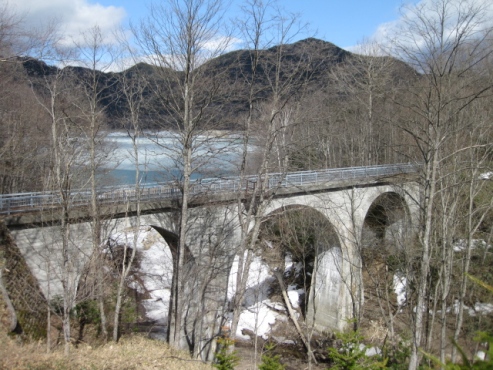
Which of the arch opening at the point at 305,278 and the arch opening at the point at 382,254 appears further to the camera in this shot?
the arch opening at the point at 382,254

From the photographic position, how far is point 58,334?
9125 mm

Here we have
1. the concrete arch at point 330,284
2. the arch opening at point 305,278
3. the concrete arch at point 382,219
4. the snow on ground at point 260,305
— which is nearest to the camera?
the snow on ground at point 260,305

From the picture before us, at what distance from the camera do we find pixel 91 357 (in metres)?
7.83

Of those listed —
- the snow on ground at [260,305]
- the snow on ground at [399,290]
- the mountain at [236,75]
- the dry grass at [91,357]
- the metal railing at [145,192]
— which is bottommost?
the snow on ground at [260,305]

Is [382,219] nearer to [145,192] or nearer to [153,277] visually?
[153,277]

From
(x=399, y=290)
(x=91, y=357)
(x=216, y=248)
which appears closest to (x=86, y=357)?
(x=91, y=357)

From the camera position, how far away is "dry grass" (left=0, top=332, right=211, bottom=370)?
6594 mm

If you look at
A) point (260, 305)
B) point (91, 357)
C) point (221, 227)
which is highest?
point (221, 227)

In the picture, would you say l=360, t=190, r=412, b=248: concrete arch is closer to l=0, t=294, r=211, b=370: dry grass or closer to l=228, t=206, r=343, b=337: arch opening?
l=228, t=206, r=343, b=337: arch opening

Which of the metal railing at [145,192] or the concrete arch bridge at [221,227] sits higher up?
the metal railing at [145,192]

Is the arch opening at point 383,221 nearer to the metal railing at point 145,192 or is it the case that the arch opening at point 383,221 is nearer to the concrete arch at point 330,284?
the concrete arch at point 330,284

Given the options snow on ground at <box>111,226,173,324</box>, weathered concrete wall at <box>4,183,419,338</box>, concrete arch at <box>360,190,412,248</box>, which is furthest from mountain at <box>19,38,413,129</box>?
concrete arch at <box>360,190,412,248</box>

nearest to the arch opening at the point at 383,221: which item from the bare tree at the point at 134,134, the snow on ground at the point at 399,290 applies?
the snow on ground at the point at 399,290

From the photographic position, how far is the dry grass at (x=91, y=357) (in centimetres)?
659
